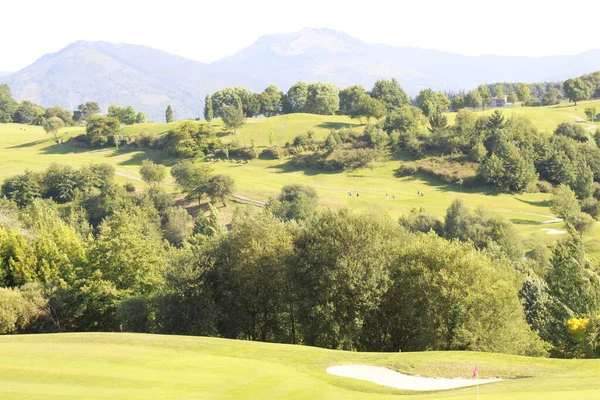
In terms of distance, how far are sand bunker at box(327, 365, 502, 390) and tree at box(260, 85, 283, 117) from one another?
554ft

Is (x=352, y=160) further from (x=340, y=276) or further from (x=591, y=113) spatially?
(x=340, y=276)

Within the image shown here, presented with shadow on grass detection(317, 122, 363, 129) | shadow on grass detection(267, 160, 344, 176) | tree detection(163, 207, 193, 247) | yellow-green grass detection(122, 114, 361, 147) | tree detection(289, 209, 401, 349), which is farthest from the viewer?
shadow on grass detection(317, 122, 363, 129)

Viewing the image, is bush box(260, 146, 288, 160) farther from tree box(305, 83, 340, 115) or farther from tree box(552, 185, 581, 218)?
tree box(552, 185, 581, 218)

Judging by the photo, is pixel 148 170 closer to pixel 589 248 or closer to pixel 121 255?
pixel 121 255

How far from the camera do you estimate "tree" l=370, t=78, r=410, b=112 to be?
6668 inches

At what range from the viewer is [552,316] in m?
44.8

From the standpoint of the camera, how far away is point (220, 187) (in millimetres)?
97312

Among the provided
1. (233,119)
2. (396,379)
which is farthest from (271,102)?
(396,379)

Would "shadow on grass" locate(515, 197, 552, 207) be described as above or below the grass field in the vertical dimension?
below

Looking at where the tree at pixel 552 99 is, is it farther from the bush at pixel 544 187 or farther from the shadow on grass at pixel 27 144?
the shadow on grass at pixel 27 144

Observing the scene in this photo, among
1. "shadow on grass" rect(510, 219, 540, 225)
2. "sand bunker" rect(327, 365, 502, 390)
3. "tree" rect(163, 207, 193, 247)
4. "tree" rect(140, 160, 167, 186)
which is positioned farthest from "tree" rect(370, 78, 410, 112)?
"sand bunker" rect(327, 365, 502, 390)

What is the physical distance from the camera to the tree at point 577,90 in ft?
582

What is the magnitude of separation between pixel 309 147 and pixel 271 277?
102 metres

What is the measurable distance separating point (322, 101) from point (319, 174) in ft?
207
